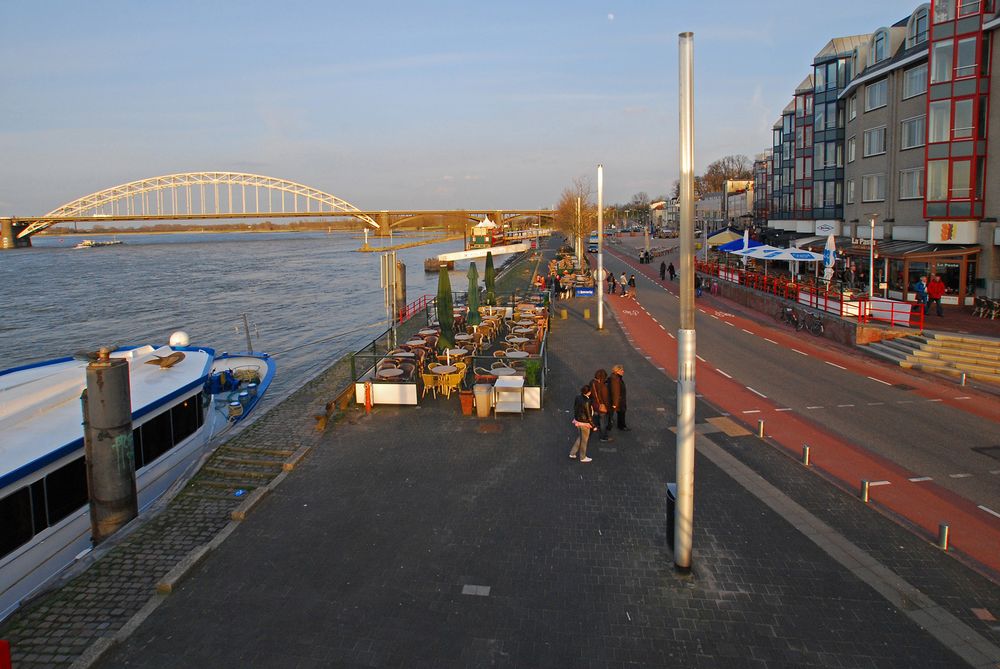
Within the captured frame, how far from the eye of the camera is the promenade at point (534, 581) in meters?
6.81

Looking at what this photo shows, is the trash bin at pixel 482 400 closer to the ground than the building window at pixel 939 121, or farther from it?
closer to the ground

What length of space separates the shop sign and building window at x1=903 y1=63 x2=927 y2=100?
6.84m

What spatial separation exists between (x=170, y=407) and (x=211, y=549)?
19.9ft

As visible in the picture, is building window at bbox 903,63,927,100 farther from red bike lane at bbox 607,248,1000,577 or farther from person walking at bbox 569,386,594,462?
person walking at bbox 569,386,594,462

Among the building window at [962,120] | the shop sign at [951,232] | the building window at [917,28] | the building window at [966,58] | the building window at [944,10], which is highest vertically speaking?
the building window at [917,28]

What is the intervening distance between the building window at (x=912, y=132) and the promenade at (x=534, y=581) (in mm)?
24224

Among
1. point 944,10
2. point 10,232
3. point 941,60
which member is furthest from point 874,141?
point 10,232

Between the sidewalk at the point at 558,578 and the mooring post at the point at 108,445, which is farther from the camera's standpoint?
the mooring post at the point at 108,445

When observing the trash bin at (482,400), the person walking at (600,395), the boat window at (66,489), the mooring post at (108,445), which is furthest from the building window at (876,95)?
the boat window at (66,489)

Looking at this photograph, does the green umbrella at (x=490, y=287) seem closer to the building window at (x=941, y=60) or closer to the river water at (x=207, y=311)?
the river water at (x=207, y=311)

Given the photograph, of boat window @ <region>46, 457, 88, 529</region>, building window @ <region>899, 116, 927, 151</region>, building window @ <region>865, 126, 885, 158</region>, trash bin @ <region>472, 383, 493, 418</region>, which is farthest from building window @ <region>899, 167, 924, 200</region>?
boat window @ <region>46, 457, 88, 529</region>

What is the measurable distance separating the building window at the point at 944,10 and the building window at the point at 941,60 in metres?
0.81

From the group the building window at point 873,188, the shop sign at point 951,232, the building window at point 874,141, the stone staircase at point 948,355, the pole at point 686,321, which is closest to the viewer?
the pole at point 686,321

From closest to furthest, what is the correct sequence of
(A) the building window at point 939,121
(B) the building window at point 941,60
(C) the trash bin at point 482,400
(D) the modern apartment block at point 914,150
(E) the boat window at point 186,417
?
(E) the boat window at point 186,417
(C) the trash bin at point 482,400
(D) the modern apartment block at point 914,150
(B) the building window at point 941,60
(A) the building window at point 939,121
